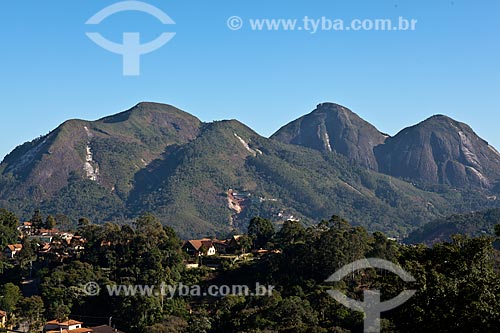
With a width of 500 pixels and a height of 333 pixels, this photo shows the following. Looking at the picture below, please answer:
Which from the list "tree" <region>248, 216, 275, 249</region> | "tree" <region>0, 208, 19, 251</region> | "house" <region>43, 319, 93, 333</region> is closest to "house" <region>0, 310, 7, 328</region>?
"house" <region>43, 319, 93, 333</region>

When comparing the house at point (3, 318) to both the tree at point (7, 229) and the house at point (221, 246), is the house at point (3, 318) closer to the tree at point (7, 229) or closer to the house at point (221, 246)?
the tree at point (7, 229)

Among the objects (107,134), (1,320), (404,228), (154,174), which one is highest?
(107,134)

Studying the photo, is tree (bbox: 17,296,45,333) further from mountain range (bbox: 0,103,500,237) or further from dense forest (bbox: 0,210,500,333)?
mountain range (bbox: 0,103,500,237)

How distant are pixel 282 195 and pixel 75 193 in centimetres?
4790

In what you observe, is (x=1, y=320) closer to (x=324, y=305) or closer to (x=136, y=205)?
(x=324, y=305)

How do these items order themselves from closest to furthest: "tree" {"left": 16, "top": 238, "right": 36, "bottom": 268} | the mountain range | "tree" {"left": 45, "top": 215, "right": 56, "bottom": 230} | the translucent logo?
the translucent logo → "tree" {"left": 16, "top": 238, "right": 36, "bottom": 268} → "tree" {"left": 45, "top": 215, "right": 56, "bottom": 230} → the mountain range

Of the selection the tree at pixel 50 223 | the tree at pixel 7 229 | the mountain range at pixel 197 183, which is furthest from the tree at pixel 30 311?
the mountain range at pixel 197 183

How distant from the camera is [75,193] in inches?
5758

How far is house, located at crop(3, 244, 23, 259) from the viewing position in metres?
47.1

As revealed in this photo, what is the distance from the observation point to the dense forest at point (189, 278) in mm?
32969

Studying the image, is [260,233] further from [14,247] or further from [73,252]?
[14,247]

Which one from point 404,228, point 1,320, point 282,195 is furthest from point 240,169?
point 1,320

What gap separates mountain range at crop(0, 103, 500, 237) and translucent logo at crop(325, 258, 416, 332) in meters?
86.5

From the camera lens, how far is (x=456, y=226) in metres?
114
